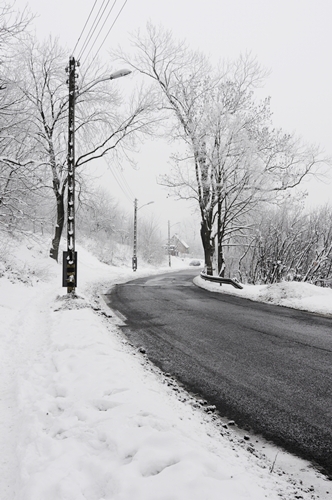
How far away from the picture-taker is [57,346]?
19.7 feet

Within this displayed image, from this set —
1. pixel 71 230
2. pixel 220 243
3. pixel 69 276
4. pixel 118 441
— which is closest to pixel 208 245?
pixel 220 243

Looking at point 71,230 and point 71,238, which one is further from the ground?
point 71,230

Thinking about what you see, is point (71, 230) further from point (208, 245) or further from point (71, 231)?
point (208, 245)

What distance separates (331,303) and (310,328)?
3284 millimetres

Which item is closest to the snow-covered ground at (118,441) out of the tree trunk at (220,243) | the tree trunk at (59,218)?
the tree trunk at (220,243)

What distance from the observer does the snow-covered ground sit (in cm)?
238

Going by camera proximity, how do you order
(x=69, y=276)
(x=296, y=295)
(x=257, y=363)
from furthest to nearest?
(x=296, y=295) → (x=69, y=276) → (x=257, y=363)

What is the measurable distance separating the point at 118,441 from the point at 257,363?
9.91 ft

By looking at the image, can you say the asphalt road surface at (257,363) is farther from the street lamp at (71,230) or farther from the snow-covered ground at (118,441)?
the street lamp at (71,230)

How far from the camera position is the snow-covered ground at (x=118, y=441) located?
238 cm

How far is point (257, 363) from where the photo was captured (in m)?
5.30

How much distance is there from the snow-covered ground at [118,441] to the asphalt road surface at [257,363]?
268 millimetres

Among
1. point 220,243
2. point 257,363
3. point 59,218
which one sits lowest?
point 257,363

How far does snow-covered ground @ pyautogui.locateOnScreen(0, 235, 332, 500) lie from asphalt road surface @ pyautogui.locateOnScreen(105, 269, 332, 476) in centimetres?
27
